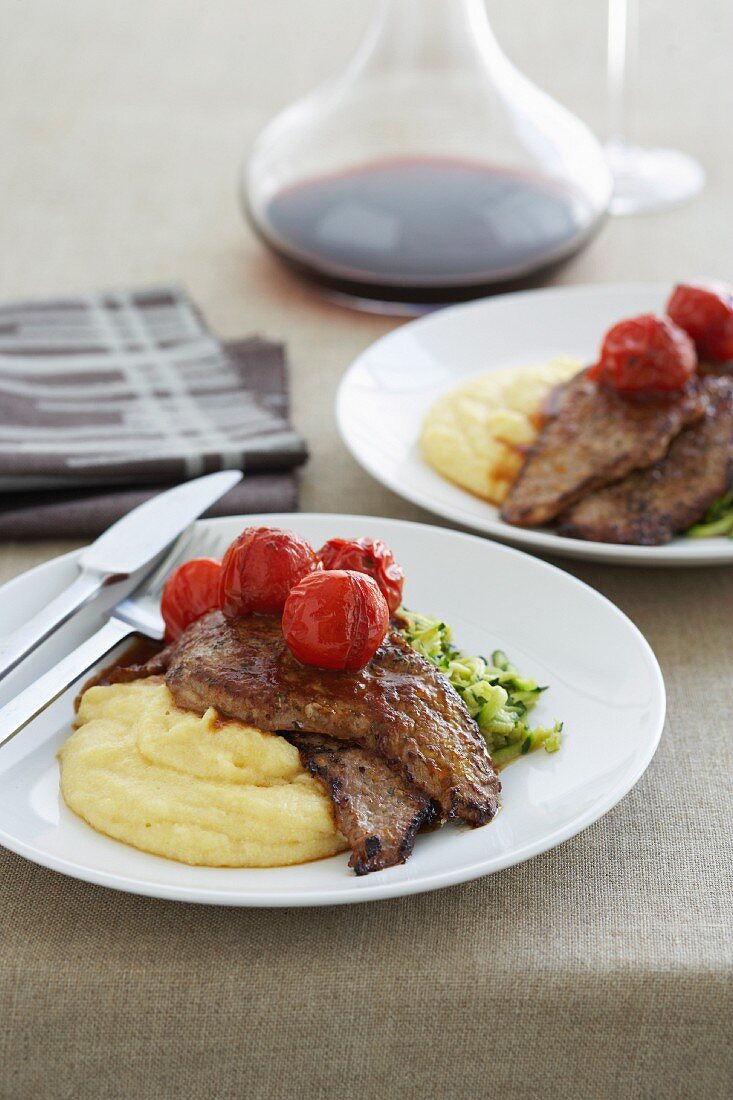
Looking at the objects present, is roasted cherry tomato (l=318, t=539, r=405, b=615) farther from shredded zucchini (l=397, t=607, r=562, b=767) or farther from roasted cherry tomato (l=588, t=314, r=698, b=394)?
roasted cherry tomato (l=588, t=314, r=698, b=394)

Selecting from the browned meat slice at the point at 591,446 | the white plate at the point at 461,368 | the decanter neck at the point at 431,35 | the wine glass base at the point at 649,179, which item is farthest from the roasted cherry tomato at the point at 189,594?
the wine glass base at the point at 649,179

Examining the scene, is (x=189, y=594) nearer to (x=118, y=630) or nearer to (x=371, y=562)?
(x=118, y=630)

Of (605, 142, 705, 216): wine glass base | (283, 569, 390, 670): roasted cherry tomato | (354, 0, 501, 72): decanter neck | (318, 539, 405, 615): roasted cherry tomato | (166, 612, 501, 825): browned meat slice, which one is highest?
(354, 0, 501, 72): decanter neck

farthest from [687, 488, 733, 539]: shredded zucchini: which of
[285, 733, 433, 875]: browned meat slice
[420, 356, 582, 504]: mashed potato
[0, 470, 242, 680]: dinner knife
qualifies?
[285, 733, 433, 875]: browned meat slice

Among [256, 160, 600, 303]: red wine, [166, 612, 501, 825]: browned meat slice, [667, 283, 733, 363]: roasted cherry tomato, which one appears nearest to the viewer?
[166, 612, 501, 825]: browned meat slice

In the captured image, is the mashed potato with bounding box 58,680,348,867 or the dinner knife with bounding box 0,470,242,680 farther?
the dinner knife with bounding box 0,470,242,680

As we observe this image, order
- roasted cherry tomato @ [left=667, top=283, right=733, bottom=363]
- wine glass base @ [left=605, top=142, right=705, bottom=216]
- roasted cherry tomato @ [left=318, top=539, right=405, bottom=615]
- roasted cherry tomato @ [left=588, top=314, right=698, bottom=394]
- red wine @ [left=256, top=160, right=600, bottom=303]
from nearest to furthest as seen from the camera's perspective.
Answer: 1. roasted cherry tomato @ [left=318, top=539, right=405, bottom=615]
2. roasted cherry tomato @ [left=588, top=314, right=698, bottom=394]
3. roasted cherry tomato @ [left=667, top=283, right=733, bottom=363]
4. red wine @ [left=256, top=160, right=600, bottom=303]
5. wine glass base @ [left=605, top=142, right=705, bottom=216]

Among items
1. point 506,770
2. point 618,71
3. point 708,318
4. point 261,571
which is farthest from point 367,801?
point 618,71

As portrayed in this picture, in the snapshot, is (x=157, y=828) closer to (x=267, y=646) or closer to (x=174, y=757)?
(x=174, y=757)
